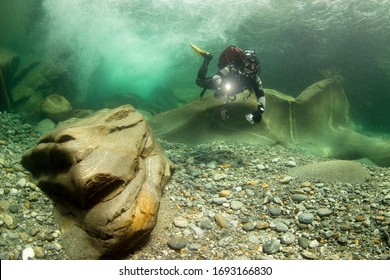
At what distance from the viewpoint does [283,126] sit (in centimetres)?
987

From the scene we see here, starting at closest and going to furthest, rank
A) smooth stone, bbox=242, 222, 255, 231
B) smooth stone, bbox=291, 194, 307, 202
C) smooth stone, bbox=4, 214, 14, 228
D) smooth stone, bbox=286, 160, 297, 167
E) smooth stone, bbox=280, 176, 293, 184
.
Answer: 1. smooth stone, bbox=4, 214, 14, 228
2. smooth stone, bbox=242, 222, 255, 231
3. smooth stone, bbox=291, 194, 307, 202
4. smooth stone, bbox=280, 176, 293, 184
5. smooth stone, bbox=286, 160, 297, 167

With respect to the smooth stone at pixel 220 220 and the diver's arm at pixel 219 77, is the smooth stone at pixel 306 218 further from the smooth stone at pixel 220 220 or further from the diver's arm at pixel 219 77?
the diver's arm at pixel 219 77

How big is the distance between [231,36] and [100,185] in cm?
2109

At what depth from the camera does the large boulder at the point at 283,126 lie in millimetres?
8766

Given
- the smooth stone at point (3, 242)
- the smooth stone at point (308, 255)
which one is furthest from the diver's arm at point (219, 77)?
the smooth stone at point (3, 242)

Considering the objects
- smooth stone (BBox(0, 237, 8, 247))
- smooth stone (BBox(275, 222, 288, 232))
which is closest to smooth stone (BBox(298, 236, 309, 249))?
smooth stone (BBox(275, 222, 288, 232))

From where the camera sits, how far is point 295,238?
4.01 metres

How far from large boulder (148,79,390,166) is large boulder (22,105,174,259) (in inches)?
164

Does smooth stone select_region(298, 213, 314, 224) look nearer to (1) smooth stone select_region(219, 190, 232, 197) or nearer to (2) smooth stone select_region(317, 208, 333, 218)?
(2) smooth stone select_region(317, 208, 333, 218)

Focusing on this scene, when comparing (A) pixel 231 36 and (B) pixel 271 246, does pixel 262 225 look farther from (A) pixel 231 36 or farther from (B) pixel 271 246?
(A) pixel 231 36

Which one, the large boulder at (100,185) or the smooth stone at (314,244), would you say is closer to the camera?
the large boulder at (100,185)

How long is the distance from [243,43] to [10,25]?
21.1 metres

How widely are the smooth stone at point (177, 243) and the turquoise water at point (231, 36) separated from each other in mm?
13184

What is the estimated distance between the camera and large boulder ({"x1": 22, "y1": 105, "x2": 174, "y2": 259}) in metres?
3.60
